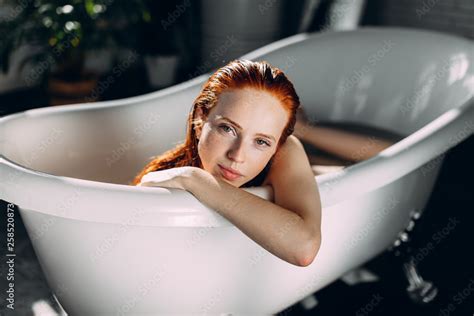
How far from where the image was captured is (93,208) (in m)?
1.02

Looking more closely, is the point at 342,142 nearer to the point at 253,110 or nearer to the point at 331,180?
the point at 331,180

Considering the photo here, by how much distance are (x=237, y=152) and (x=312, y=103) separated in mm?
1449

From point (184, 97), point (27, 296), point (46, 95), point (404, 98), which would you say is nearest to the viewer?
point (27, 296)

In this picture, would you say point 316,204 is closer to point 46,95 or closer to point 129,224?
point 129,224

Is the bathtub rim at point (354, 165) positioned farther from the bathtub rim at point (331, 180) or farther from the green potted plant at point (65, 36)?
the green potted plant at point (65, 36)

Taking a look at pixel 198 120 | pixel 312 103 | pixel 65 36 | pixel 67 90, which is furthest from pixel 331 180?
pixel 67 90

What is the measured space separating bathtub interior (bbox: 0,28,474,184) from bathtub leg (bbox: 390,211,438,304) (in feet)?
1.81

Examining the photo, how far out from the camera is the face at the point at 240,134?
108cm

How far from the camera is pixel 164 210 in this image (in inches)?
39.6

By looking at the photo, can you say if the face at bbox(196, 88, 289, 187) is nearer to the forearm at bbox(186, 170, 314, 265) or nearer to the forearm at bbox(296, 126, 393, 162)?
the forearm at bbox(186, 170, 314, 265)

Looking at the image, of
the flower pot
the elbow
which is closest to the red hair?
the elbow

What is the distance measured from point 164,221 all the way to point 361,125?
163 cm

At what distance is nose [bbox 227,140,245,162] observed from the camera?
3.53ft

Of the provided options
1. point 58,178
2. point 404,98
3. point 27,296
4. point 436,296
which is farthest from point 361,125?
point 58,178
